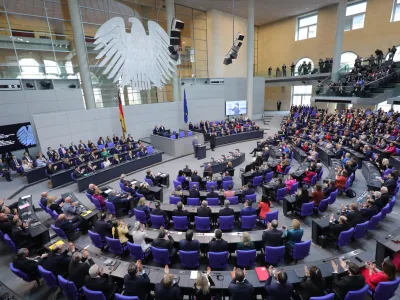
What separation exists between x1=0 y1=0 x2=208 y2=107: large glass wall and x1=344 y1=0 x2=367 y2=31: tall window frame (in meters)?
18.3

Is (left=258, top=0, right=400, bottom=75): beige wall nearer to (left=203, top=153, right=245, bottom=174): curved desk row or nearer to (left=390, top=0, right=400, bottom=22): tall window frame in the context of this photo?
(left=390, top=0, right=400, bottom=22): tall window frame

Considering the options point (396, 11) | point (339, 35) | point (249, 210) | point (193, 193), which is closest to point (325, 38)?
point (339, 35)

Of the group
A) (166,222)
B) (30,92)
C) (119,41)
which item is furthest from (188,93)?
(166,222)

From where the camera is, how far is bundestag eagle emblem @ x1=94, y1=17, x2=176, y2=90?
16.2 meters

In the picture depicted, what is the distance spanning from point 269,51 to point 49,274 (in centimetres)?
3290

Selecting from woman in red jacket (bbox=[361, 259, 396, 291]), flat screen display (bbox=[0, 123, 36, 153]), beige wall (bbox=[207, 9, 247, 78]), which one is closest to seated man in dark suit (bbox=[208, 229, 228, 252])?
woman in red jacket (bbox=[361, 259, 396, 291])

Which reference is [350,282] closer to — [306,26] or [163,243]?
[163,243]

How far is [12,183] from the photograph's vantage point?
11539mm

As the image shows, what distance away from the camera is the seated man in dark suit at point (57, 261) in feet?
15.2

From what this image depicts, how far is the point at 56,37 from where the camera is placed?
15484mm

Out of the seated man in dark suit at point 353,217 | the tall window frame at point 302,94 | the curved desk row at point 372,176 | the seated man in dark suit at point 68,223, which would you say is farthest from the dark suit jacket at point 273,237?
the tall window frame at point 302,94

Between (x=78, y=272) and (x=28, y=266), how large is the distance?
52.4 inches

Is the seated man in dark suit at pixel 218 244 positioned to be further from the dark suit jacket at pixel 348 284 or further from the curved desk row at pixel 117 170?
the curved desk row at pixel 117 170

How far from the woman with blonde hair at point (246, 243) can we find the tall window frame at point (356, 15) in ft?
86.6
